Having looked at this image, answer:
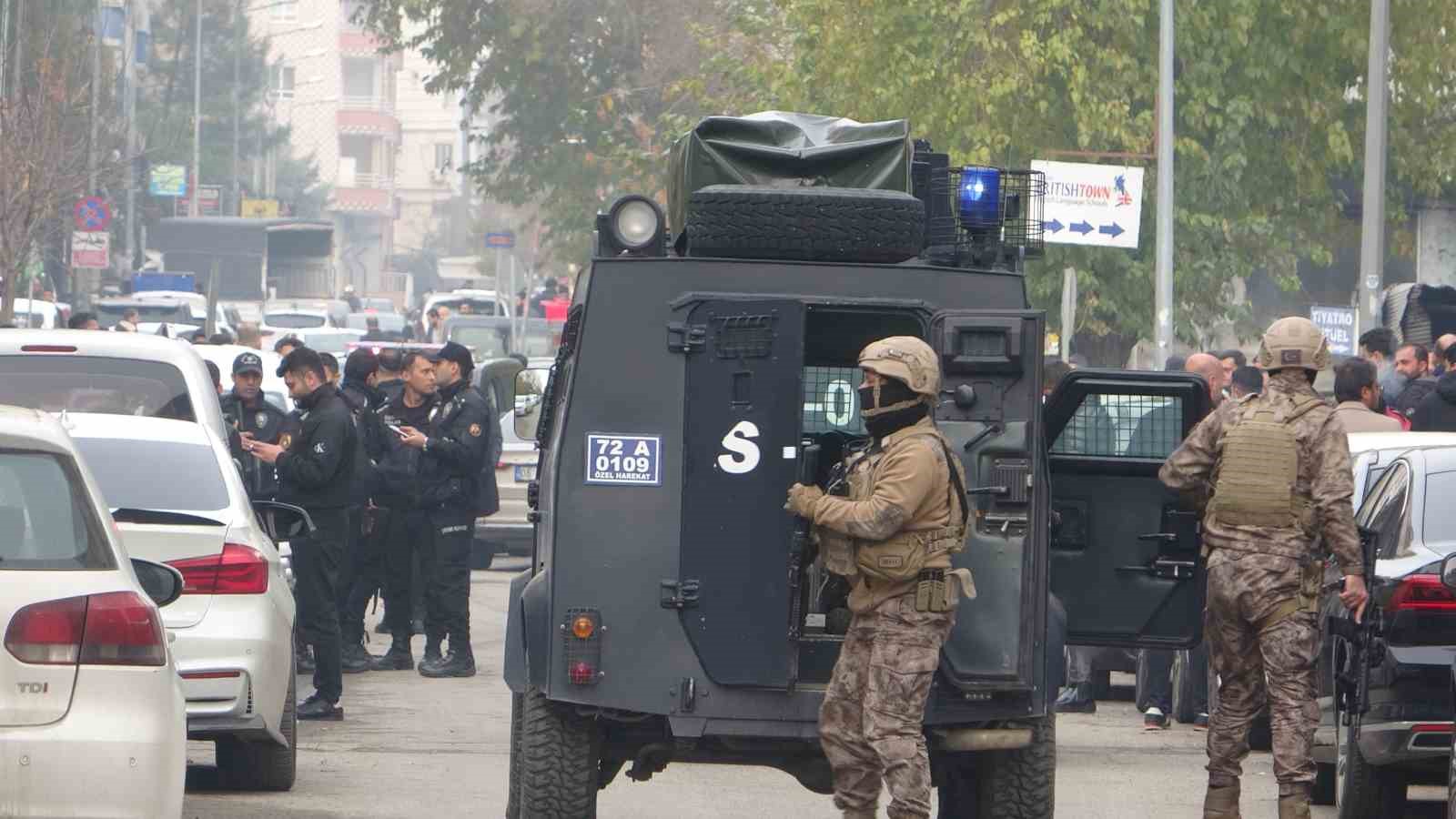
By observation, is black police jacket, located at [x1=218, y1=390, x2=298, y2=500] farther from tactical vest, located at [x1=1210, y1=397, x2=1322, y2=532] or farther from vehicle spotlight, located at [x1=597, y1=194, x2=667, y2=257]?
tactical vest, located at [x1=1210, y1=397, x2=1322, y2=532]

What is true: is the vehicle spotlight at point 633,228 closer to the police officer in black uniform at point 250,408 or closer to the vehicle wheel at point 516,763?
the vehicle wheel at point 516,763

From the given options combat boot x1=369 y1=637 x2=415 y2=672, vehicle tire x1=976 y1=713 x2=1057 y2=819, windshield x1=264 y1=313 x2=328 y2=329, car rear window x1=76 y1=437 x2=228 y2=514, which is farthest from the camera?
windshield x1=264 y1=313 x2=328 y2=329

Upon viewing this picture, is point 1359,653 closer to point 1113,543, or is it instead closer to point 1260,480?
point 1260,480

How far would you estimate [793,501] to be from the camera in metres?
7.13

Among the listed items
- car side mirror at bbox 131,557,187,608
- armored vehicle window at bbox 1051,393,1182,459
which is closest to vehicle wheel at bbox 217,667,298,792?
car side mirror at bbox 131,557,187,608

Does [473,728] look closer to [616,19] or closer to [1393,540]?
[1393,540]

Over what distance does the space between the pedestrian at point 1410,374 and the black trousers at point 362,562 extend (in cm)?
576

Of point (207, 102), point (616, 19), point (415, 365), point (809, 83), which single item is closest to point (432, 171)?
point (207, 102)

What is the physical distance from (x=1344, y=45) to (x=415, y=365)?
14.7m

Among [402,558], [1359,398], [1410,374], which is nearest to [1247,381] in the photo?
[1359,398]

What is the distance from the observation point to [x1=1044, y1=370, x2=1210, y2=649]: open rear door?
8039 mm

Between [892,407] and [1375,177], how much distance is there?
1426 centimetres

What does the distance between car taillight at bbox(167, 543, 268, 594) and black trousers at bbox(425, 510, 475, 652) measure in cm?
429

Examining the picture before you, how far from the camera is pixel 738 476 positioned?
734 centimetres
